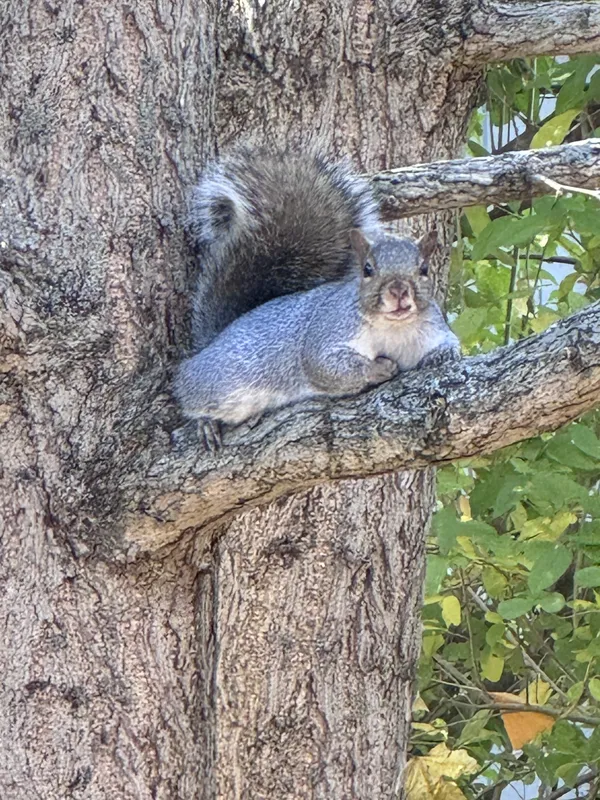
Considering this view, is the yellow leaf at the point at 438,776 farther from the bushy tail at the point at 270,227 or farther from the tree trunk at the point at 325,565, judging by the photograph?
the bushy tail at the point at 270,227

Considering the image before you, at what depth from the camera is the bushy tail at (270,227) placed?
4.56ft

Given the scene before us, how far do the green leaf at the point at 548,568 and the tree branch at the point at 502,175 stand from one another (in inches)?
19.6

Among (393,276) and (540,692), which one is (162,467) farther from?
(540,692)

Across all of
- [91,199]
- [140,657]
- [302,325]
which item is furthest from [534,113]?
[140,657]

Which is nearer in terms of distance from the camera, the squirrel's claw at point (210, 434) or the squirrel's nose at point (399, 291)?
the squirrel's claw at point (210, 434)

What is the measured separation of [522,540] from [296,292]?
1.93 ft

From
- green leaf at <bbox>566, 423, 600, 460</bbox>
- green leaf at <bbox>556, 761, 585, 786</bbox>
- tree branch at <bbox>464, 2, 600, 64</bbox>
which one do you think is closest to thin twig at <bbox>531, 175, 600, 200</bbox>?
tree branch at <bbox>464, 2, 600, 64</bbox>

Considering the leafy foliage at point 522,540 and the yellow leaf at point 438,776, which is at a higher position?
the leafy foliage at point 522,540

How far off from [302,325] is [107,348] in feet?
0.88

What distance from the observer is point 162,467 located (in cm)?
117

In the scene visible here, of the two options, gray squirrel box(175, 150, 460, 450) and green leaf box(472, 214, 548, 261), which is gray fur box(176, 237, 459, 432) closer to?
gray squirrel box(175, 150, 460, 450)

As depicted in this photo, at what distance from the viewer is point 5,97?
1333mm

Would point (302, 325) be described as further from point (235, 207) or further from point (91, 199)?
point (91, 199)

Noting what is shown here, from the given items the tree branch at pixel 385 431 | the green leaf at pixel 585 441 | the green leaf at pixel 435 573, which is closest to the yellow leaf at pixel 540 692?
the green leaf at pixel 435 573
